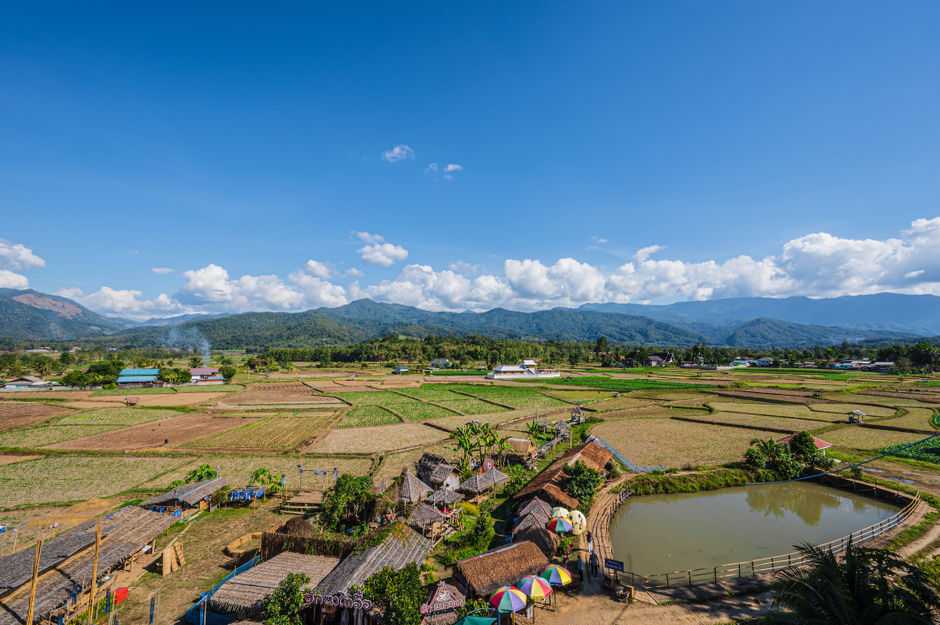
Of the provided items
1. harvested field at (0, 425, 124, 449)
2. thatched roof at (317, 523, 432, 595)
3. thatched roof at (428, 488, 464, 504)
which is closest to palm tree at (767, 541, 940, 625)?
thatched roof at (317, 523, 432, 595)

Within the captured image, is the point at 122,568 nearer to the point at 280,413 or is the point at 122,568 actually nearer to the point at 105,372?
the point at 280,413

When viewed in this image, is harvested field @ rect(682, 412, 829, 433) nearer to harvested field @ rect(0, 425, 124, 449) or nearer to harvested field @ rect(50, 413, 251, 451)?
harvested field @ rect(50, 413, 251, 451)

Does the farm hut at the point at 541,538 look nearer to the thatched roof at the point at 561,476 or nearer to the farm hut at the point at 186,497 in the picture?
the thatched roof at the point at 561,476

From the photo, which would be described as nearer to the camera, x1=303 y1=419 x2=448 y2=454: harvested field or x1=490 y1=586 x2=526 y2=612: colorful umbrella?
x1=490 y1=586 x2=526 y2=612: colorful umbrella

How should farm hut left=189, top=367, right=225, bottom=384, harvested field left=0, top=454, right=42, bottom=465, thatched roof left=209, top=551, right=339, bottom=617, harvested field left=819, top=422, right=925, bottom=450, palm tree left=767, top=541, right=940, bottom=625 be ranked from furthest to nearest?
farm hut left=189, top=367, right=225, bottom=384 < harvested field left=819, top=422, right=925, bottom=450 < harvested field left=0, top=454, right=42, bottom=465 < thatched roof left=209, top=551, right=339, bottom=617 < palm tree left=767, top=541, right=940, bottom=625

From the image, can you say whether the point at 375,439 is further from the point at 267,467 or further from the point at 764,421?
the point at 764,421

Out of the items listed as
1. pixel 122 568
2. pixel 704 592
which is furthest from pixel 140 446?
pixel 704 592

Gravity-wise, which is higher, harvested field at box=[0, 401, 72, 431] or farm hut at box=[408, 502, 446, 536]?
farm hut at box=[408, 502, 446, 536]
